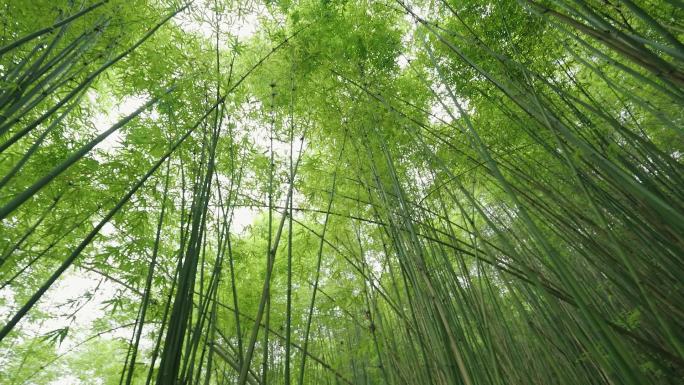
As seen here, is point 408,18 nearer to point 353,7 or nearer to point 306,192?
point 353,7

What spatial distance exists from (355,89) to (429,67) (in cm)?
116

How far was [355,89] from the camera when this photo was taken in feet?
10.5

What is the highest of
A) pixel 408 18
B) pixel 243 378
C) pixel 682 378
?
pixel 408 18

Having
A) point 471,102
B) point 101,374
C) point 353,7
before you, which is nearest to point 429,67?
point 471,102

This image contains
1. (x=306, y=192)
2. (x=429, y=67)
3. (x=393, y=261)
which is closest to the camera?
(x=306, y=192)

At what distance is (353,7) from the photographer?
3.15m

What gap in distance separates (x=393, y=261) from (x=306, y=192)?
56.7 inches

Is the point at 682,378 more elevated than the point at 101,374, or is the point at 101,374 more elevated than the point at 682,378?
the point at 101,374

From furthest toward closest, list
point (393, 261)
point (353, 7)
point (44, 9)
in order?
point (393, 261), point (353, 7), point (44, 9)

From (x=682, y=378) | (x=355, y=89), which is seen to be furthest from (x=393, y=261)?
(x=682, y=378)

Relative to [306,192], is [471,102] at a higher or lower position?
higher

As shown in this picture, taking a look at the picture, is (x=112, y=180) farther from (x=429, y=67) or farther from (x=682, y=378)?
(x=682, y=378)

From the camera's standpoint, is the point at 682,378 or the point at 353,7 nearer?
the point at 682,378

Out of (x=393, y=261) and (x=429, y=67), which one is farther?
(x=393, y=261)
